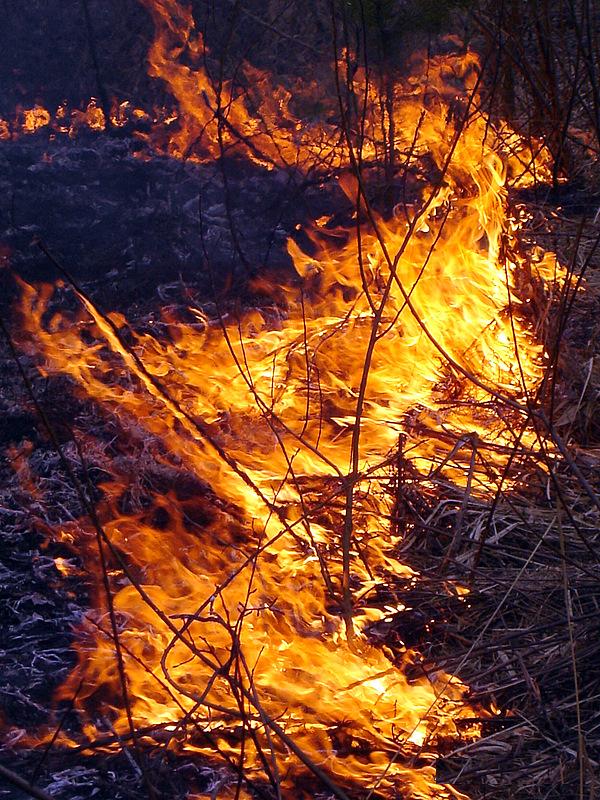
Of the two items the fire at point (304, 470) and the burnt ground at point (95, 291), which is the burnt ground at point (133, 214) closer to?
the burnt ground at point (95, 291)

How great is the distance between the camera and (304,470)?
2809mm

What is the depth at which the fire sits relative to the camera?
1.96 metres

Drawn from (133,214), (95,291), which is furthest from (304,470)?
(133,214)

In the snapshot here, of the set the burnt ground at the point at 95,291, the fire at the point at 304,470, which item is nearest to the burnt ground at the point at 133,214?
the burnt ground at the point at 95,291

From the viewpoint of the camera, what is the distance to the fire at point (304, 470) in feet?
6.43

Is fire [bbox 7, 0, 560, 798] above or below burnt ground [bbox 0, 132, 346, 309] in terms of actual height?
below

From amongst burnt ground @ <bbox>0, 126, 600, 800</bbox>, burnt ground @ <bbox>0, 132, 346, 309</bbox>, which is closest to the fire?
burnt ground @ <bbox>0, 126, 600, 800</bbox>

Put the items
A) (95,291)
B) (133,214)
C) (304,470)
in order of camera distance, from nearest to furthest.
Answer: (304,470) < (95,291) < (133,214)

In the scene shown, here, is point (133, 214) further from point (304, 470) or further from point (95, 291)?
point (304, 470)

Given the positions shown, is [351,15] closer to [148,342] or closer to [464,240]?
[464,240]

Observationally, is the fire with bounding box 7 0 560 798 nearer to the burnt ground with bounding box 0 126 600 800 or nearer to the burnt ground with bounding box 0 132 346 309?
the burnt ground with bounding box 0 126 600 800

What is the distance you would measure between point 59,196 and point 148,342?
2100 millimetres

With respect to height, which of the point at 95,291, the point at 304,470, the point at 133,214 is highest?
the point at 133,214

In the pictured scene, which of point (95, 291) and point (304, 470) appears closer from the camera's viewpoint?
point (304, 470)
